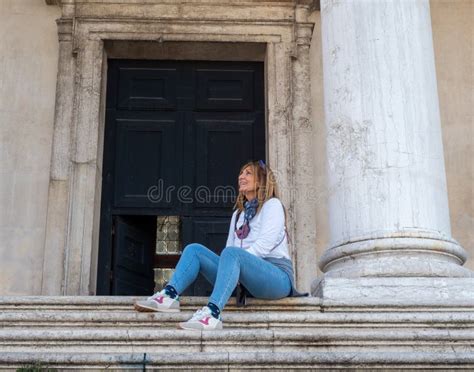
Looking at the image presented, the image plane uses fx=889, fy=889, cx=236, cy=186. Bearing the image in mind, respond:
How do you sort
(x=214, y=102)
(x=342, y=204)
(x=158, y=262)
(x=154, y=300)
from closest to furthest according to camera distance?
1. (x=154, y=300)
2. (x=342, y=204)
3. (x=214, y=102)
4. (x=158, y=262)

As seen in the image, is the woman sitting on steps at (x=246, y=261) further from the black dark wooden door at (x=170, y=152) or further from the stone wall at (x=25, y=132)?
the stone wall at (x=25, y=132)

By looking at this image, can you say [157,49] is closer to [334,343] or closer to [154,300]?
[154,300]

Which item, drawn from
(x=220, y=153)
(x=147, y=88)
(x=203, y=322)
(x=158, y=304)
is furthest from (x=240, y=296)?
(x=147, y=88)

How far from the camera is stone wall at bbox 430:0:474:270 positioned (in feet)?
32.1

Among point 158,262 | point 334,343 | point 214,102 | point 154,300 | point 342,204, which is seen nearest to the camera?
point 334,343

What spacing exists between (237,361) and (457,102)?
6.39m

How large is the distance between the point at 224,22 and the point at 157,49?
2.74ft

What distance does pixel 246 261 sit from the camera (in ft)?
18.9

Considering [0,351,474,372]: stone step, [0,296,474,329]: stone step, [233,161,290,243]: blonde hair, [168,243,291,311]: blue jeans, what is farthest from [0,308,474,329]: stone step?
[233,161,290,243]: blonde hair

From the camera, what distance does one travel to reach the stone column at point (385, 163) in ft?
20.1

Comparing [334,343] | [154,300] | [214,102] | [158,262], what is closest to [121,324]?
Result: [154,300]

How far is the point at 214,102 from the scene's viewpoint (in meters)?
10.3

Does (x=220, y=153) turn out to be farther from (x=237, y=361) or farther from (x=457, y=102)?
(x=237, y=361)

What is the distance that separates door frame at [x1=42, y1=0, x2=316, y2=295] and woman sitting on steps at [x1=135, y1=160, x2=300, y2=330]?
2.98 meters
